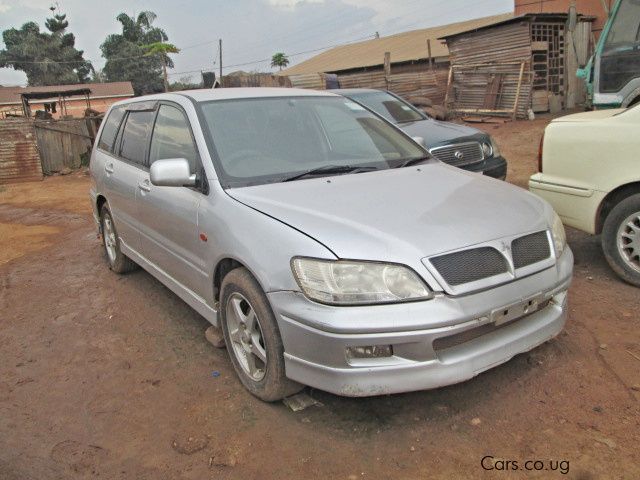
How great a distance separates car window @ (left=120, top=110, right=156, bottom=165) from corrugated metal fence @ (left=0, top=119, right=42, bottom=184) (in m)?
10.8

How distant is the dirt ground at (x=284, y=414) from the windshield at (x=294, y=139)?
1.33 metres

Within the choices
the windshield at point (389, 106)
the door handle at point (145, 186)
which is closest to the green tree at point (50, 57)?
the windshield at point (389, 106)

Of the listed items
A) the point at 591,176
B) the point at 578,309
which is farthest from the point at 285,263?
the point at 591,176

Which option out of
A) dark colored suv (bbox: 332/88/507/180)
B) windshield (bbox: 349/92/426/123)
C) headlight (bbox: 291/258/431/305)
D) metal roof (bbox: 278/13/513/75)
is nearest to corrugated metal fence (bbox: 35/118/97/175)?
windshield (bbox: 349/92/426/123)

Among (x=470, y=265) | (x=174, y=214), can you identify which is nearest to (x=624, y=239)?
(x=470, y=265)

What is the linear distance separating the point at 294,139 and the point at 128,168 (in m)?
1.75

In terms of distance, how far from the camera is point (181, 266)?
378 cm

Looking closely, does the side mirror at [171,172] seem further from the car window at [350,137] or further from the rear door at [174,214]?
the car window at [350,137]

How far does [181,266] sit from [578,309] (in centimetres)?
286

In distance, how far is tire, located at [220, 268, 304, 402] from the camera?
2.79 metres

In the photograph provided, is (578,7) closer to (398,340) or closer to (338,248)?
(338,248)

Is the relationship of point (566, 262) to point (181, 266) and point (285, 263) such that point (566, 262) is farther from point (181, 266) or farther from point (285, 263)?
point (181, 266)

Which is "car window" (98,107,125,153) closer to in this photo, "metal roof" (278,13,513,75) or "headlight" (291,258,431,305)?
"headlight" (291,258,431,305)

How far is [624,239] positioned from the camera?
4.27 metres
